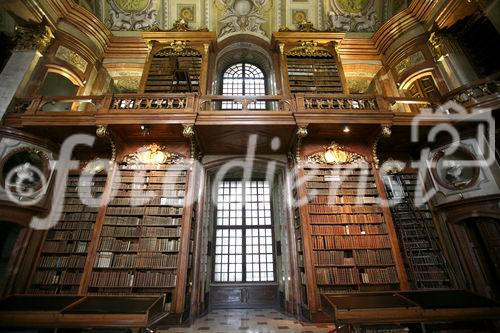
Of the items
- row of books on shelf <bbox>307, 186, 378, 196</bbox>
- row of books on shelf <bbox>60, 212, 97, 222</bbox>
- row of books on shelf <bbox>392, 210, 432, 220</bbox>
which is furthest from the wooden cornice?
row of books on shelf <bbox>392, 210, 432, 220</bbox>

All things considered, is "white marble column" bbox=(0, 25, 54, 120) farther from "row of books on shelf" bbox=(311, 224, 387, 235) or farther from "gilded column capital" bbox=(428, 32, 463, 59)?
"gilded column capital" bbox=(428, 32, 463, 59)

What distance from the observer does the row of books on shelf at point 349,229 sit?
4.24m

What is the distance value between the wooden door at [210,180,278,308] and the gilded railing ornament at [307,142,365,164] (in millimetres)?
2448

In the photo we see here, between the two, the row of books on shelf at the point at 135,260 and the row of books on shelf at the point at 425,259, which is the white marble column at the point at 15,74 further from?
the row of books on shelf at the point at 425,259

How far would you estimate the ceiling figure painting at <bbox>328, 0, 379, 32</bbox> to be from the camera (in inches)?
292

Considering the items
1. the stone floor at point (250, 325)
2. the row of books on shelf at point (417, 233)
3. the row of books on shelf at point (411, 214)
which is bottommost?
the stone floor at point (250, 325)

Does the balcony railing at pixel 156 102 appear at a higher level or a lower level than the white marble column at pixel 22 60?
lower

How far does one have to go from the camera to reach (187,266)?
4.13 m

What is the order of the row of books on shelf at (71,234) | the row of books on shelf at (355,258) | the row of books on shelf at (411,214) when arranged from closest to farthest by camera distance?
the row of books on shelf at (355,258) → the row of books on shelf at (71,234) → the row of books on shelf at (411,214)

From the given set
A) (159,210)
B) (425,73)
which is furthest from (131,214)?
(425,73)

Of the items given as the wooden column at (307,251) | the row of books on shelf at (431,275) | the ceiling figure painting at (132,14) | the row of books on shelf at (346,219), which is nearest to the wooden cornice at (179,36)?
the ceiling figure painting at (132,14)

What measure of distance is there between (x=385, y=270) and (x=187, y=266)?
3.20m

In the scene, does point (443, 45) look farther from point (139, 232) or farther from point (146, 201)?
point (139, 232)

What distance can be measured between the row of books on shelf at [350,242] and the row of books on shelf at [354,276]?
0.34m
